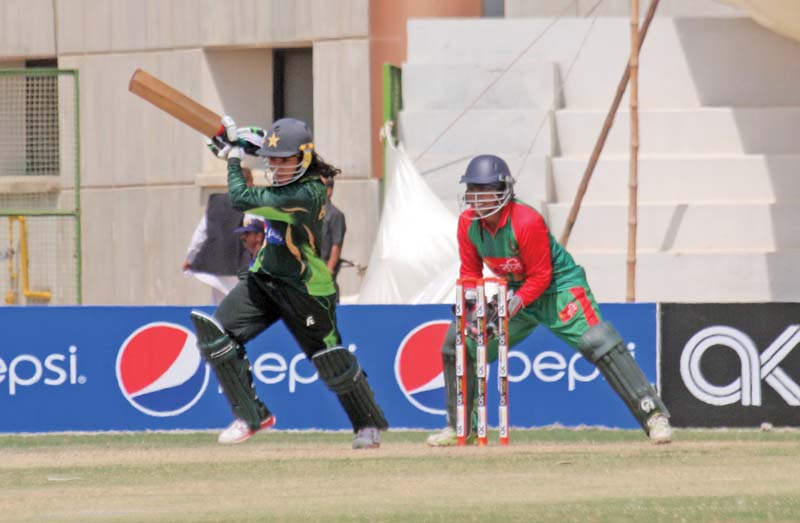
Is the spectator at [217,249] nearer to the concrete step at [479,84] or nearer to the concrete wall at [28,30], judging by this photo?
the concrete step at [479,84]

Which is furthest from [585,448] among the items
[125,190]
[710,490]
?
[125,190]

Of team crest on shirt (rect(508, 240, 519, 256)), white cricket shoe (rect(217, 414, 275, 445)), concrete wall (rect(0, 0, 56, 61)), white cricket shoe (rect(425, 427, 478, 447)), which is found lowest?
white cricket shoe (rect(425, 427, 478, 447))

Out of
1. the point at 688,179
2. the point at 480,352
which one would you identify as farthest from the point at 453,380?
the point at 688,179

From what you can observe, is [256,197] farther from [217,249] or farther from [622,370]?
[217,249]

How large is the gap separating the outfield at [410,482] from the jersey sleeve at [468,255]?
1065 mm

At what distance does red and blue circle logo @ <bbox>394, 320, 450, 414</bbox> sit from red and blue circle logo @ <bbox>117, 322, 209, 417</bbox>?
145 centimetres

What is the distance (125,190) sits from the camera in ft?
68.5

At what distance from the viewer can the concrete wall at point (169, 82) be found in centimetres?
1991

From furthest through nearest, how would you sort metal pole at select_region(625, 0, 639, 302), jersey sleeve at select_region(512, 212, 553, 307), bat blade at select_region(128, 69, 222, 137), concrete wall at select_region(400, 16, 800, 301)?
concrete wall at select_region(400, 16, 800, 301) < metal pole at select_region(625, 0, 639, 302) < bat blade at select_region(128, 69, 222, 137) < jersey sleeve at select_region(512, 212, 553, 307)

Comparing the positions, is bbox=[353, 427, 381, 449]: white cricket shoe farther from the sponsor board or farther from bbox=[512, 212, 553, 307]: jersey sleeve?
the sponsor board

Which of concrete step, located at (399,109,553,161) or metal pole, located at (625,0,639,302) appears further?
concrete step, located at (399,109,553,161)

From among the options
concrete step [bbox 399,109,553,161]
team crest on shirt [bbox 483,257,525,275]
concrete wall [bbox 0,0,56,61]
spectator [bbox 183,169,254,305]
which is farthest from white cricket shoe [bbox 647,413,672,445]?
concrete wall [bbox 0,0,56,61]

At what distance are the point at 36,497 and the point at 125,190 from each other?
12.2 meters

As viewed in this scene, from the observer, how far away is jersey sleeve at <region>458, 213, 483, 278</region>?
36.7ft
